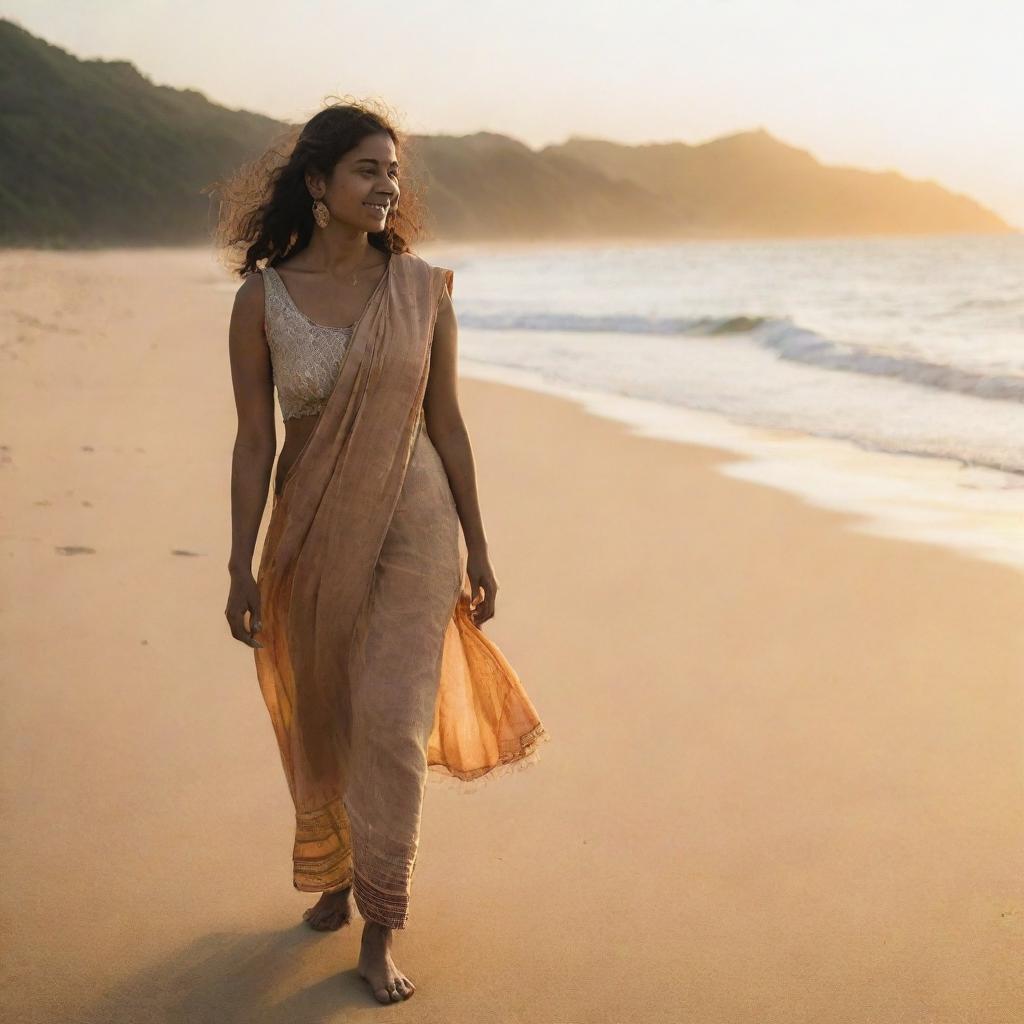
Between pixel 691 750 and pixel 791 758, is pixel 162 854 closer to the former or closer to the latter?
pixel 691 750

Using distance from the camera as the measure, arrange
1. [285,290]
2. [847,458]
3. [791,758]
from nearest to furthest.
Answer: [285,290]
[791,758]
[847,458]

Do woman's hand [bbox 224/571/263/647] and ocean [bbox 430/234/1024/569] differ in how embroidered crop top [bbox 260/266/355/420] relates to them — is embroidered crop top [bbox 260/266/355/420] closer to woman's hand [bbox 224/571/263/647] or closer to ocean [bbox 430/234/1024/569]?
woman's hand [bbox 224/571/263/647]

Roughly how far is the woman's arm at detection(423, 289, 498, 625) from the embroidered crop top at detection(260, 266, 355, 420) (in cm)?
21

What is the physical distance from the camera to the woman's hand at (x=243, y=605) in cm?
270

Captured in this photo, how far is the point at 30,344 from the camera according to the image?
494 inches

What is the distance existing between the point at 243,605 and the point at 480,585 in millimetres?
540

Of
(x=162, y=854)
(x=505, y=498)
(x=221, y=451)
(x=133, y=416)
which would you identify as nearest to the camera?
(x=162, y=854)

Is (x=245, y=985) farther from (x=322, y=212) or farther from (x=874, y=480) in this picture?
(x=874, y=480)

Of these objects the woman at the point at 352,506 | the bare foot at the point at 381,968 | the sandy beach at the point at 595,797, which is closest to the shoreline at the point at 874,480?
the sandy beach at the point at 595,797

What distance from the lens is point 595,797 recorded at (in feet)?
11.1

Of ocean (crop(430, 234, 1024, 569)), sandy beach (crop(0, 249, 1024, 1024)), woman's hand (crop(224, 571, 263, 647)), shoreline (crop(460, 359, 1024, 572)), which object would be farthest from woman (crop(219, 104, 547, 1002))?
ocean (crop(430, 234, 1024, 569))

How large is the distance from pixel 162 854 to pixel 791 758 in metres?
1.77

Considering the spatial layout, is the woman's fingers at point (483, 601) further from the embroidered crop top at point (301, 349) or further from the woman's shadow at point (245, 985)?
the woman's shadow at point (245, 985)

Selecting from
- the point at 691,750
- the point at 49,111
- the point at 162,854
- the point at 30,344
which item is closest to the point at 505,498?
the point at 691,750
